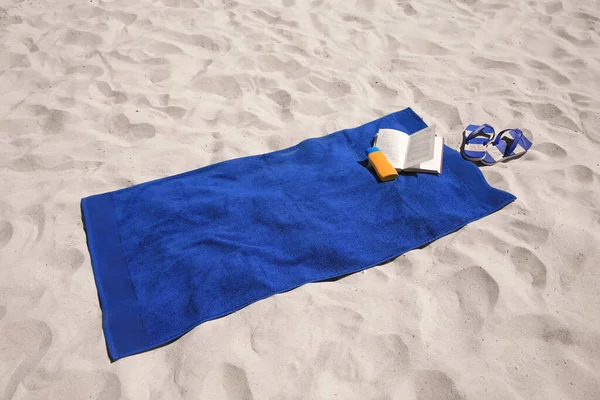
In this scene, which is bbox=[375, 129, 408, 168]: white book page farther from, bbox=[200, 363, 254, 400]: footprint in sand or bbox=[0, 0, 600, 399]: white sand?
bbox=[200, 363, 254, 400]: footprint in sand

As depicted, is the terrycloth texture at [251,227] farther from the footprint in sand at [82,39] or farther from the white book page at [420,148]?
the footprint in sand at [82,39]

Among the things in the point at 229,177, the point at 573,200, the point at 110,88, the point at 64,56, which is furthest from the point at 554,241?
the point at 64,56

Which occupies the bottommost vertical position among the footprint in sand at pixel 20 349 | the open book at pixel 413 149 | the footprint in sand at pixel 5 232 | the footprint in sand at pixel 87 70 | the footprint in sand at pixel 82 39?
the footprint in sand at pixel 20 349

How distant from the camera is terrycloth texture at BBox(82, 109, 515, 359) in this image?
238 centimetres

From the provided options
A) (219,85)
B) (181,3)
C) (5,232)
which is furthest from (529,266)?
(181,3)

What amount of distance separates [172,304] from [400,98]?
2.25 m

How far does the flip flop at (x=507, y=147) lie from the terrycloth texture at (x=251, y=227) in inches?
7.5

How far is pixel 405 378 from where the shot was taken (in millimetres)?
2133

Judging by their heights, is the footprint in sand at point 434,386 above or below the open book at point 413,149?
below

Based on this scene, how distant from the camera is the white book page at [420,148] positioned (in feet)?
9.57

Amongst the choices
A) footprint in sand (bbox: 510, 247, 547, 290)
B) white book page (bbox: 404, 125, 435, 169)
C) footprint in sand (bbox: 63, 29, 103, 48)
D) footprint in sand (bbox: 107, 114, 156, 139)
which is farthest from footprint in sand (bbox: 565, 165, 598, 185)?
footprint in sand (bbox: 63, 29, 103, 48)

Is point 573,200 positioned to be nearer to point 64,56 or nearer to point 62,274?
point 62,274

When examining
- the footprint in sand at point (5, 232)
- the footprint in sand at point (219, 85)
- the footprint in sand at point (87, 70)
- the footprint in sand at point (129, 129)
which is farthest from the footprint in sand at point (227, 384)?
the footprint in sand at point (87, 70)

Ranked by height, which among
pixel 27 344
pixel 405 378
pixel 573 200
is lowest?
pixel 27 344
